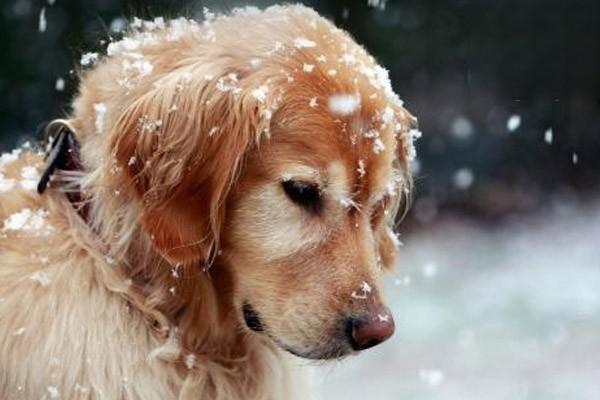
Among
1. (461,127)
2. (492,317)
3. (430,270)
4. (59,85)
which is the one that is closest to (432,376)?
(492,317)

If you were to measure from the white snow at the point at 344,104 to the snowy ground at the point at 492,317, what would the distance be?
9.36 feet

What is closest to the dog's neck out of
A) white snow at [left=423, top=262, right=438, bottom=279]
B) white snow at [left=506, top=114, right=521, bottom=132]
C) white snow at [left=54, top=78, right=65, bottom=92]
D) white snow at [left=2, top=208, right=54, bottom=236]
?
white snow at [left=2, top=208, right=54, bottom=236]

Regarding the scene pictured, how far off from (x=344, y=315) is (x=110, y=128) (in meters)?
0.79

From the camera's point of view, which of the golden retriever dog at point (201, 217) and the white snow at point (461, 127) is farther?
the white snow at point (461, 127)

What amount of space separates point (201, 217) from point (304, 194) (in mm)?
277

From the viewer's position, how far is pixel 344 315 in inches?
115

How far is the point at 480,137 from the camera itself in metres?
9.08

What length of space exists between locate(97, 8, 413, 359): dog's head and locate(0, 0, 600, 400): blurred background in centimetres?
419

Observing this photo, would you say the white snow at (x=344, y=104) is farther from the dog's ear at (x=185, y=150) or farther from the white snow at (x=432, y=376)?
the white snow at (x=432, y=376)

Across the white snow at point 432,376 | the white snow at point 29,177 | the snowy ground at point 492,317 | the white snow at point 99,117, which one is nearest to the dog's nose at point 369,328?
the white snow at point 99,117

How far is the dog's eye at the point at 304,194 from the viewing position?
2.96 metres

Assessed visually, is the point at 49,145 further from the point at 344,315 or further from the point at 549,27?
the point at 549,27

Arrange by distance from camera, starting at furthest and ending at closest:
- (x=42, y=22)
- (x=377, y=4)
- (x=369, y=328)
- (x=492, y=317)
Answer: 1. (x=377, y=4)
2. (x=42, y=22)
3. (x=492, y=317)
4. (x=369, y=328)

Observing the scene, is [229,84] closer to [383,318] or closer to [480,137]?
[383,318]
